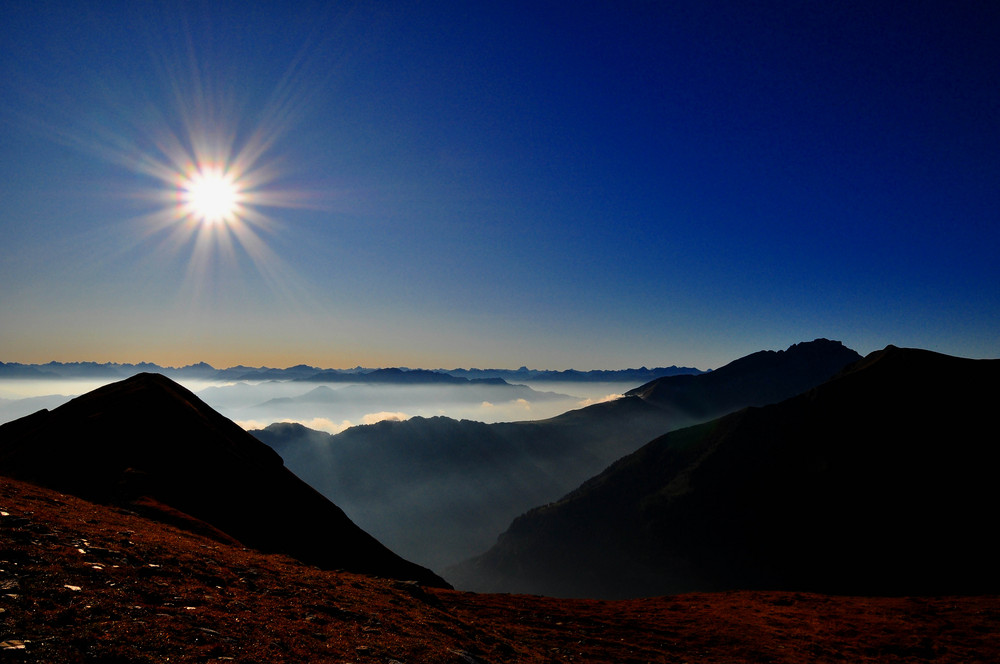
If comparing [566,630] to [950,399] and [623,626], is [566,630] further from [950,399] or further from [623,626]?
[950,399]

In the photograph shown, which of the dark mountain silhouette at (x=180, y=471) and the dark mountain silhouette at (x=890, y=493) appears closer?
the dark mountain silhouette at (x=180, y=471)

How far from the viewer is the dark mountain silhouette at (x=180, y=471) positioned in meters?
44.5

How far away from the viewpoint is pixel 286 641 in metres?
15.4

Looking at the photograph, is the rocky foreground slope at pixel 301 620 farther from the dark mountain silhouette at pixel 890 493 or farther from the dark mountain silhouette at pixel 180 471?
the dark mountain silhouette at pixel 890 493

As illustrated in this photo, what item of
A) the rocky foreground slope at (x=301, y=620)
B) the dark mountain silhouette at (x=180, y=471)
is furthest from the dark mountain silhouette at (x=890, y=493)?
the dark mountain silhouette at (x=180, y=471)

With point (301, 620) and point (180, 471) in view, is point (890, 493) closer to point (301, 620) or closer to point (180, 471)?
point (301, 620)

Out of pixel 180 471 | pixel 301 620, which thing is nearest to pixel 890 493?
pixel 301 620

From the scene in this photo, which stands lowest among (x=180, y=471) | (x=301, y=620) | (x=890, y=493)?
(x=890, y=493)

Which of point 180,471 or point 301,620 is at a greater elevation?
point 180,471

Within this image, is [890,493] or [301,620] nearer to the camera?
[301,620]

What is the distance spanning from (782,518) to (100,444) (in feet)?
746

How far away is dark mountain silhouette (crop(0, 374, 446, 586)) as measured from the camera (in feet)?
146

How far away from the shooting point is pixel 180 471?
5547 centimetres

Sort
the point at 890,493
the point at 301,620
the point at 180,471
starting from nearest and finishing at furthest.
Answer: the point at 301,620 < the point at 180,471 < the point at 890,493
